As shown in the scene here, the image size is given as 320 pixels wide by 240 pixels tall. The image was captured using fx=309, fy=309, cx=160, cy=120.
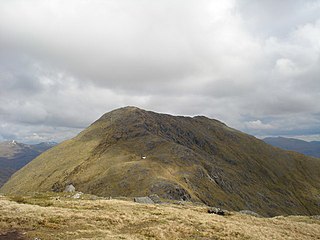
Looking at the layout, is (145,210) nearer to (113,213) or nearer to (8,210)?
(113,213)

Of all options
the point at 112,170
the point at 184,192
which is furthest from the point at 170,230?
the point at 112,170

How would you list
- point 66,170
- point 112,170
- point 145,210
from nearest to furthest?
point 145,210 → point 112,170 → point 66,170

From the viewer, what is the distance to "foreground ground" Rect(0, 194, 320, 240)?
3638 cm

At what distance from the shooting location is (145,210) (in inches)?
2228

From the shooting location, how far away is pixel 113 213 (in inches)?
1950

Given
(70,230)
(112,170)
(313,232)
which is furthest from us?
(112,170)

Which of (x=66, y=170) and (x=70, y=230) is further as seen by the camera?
(x=66, y=170)

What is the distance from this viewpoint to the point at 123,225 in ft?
143

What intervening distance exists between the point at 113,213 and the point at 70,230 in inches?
485

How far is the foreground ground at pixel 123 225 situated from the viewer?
36378 millimetres

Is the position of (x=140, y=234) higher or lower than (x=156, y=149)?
lower

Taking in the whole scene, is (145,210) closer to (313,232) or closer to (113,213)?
(113,213)

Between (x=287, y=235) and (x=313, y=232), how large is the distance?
7.57 m

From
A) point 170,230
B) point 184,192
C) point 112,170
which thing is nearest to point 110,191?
point 112,170
